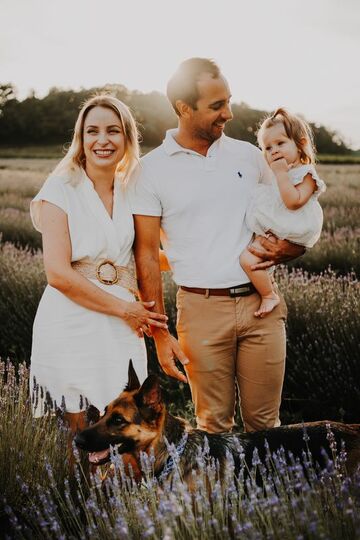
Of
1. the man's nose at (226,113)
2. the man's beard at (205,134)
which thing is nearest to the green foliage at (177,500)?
the man's beard at (205,134)

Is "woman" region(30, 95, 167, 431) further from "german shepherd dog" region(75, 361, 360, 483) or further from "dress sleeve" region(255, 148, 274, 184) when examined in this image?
"dress sleeve" region(255, 148, 274, 184)

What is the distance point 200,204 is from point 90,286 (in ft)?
2.37

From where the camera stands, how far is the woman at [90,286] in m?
3.05

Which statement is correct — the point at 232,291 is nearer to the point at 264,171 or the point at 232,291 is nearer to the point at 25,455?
the point at 264,171

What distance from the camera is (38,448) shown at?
295cm

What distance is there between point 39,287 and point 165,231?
333 centimetres

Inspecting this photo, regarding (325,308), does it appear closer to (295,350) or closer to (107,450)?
(295,350)

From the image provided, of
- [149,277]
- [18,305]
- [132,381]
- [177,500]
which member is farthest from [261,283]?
[18,305]

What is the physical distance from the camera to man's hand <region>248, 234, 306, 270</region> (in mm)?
3245

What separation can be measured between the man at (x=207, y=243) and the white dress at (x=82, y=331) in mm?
250

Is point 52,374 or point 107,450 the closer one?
point 107,450

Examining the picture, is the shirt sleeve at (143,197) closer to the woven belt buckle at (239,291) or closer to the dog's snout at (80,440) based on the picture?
the woven belt buckle at (239,291)

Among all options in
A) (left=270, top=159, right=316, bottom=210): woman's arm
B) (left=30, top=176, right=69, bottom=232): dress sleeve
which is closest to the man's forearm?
(left=30, top=176, right=69, bottom=232): dress sleeve

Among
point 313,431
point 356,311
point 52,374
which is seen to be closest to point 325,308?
point 356,311
